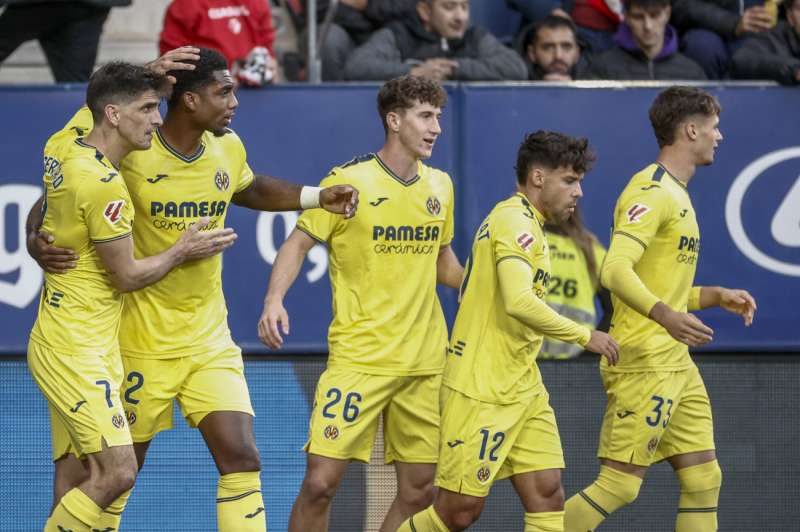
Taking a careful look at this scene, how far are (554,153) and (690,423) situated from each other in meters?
1.59

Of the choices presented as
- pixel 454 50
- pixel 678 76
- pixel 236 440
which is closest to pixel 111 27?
pixel 454 50

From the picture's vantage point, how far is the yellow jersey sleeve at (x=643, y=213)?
724cm

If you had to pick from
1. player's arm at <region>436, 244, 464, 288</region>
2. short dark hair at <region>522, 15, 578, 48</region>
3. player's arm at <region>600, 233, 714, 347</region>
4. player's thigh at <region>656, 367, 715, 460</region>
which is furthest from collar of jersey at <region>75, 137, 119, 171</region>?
short dark hair at <region>522, 15, 578, 48</region>

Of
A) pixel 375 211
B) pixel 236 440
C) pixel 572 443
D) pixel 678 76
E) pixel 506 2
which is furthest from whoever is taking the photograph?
pixel 506 2

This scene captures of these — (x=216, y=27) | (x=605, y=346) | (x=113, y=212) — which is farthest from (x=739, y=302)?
(x=216, y=27)

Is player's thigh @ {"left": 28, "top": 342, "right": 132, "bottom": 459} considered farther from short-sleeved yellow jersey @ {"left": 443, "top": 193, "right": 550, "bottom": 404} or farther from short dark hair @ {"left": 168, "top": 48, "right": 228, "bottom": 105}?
short-sleeved yellow jersey @ {"left": 443, "top": 193, "right": 550, "bottom": 404}

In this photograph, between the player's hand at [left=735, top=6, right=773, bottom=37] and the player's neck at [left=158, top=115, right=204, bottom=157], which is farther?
the player's hand at [left=735, top=6, right=773, bottom=37]

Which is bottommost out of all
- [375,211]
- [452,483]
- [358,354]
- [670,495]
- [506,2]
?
[670,495]

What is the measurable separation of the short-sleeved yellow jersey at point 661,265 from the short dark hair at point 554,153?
50 centimetres

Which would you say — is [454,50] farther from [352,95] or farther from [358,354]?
[358,354]

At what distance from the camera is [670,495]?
8555 mm

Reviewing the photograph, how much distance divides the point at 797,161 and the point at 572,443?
81.3 inches

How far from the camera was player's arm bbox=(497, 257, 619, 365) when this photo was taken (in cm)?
656

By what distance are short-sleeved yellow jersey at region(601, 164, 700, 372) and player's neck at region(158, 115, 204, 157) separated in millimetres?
2094
